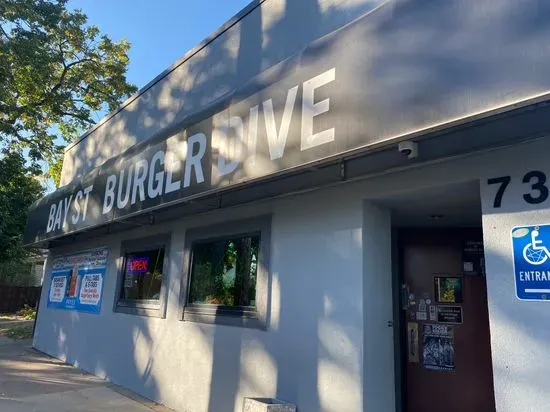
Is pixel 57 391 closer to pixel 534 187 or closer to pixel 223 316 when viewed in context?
pixel 223 316

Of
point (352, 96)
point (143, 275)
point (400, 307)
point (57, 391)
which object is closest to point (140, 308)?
point (143, 275)

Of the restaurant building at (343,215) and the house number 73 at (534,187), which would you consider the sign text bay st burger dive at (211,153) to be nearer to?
the restaurant building at (343,215)

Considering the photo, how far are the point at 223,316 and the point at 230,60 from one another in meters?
3.58

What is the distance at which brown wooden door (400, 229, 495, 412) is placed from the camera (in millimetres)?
4660

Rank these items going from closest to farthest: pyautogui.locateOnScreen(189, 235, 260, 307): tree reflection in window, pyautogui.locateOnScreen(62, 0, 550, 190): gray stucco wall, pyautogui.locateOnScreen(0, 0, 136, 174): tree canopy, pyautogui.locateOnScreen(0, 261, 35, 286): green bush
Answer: pyautogui.locateOnScreen(62, 0, 550, 190): gray stucco wall, pyautogui.locateOnScreen(189, 235, 260, 307): tree reflection in window, pyautogui.locateOnScreen(0, 0, 136, 174): tree canopy, pyautogui.locateOnScreen(0, 261, 35, 286): green bush

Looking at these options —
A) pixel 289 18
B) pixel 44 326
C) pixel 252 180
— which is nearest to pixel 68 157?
pixel 44 326

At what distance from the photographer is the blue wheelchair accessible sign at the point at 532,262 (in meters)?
3.05

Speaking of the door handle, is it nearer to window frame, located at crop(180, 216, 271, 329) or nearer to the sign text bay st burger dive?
window frame, located at crop(180, 216, 271, 329)

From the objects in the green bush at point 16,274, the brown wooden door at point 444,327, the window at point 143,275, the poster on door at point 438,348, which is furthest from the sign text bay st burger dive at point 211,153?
the green bush at point 16,274

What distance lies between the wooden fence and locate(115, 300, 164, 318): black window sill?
2285 cm

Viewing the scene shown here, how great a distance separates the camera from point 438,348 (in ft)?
16.1

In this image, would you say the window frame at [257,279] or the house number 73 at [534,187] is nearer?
the house number 73 at [534,187]

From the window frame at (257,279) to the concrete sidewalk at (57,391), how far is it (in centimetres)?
147

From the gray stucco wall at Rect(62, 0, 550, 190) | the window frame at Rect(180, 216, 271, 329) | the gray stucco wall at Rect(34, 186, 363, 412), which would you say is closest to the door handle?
the gray stucco wall at Rect(34, 186, 363, 412)
